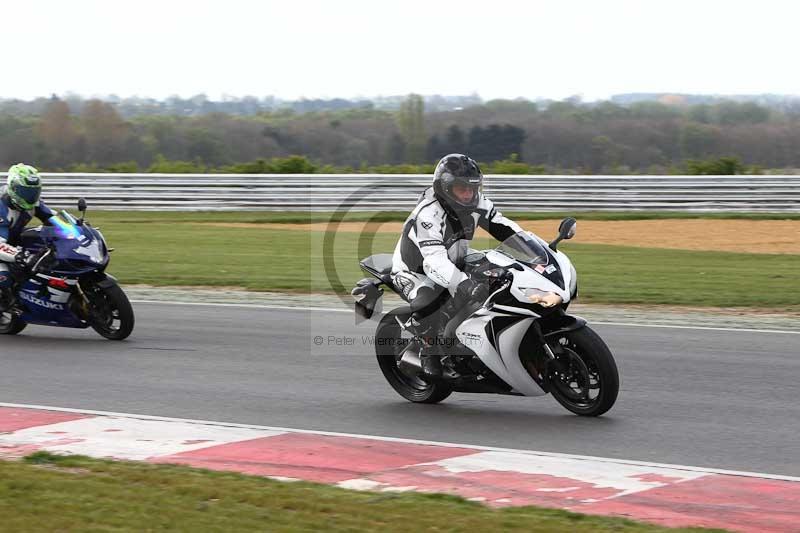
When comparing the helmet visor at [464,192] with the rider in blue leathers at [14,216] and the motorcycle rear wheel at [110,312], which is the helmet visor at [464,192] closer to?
the motorcycle rear wheel at [110,312]

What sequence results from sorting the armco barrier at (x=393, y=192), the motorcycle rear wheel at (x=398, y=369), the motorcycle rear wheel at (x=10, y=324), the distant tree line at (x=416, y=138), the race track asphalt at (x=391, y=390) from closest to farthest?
the race track asphalt at (x=391, y=390)
the motorcycle rear wheel at (x=398, y=369)
the motorcycle rear wheel at (x=10, y=324)
the armco barrier at (x=393, y=192)
the distant tree line at (x=416, y=138)

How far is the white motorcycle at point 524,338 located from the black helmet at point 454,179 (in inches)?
16.1

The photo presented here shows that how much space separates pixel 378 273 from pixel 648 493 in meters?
3.26

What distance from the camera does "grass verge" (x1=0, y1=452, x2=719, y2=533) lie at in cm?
523

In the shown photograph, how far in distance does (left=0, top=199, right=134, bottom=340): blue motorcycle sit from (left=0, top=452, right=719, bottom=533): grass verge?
5.30 m

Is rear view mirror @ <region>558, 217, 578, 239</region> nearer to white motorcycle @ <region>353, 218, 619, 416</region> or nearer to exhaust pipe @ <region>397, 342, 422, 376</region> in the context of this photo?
white motorcycle @ <region>353, 218, 619, 416</region>

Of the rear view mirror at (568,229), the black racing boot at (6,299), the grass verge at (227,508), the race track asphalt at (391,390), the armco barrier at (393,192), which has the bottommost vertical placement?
the race track asphalt at (391,390)

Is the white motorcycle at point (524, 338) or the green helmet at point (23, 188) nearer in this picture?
the white motorcycle at point (524, 338)

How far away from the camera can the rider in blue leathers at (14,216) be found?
11.7 metres

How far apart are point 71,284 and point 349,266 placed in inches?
299

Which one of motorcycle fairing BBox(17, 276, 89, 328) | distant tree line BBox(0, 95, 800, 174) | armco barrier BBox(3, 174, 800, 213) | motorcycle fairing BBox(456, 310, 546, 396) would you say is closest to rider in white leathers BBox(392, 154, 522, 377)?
motorcycle fairing BBox(456, 310, 546, 396)

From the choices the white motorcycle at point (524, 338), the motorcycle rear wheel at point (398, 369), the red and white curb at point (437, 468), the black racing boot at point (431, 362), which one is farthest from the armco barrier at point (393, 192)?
the red and white curb at point (437, 468)

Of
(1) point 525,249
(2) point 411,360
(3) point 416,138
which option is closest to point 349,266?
(2) point 411,360

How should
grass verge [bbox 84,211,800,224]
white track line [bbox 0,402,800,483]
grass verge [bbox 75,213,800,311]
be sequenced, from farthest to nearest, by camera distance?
grass verge [bbox 84,211,800,224] → grass verge [bbox 75,213,800,311] → white track line [bbox 0,402,800,483]
